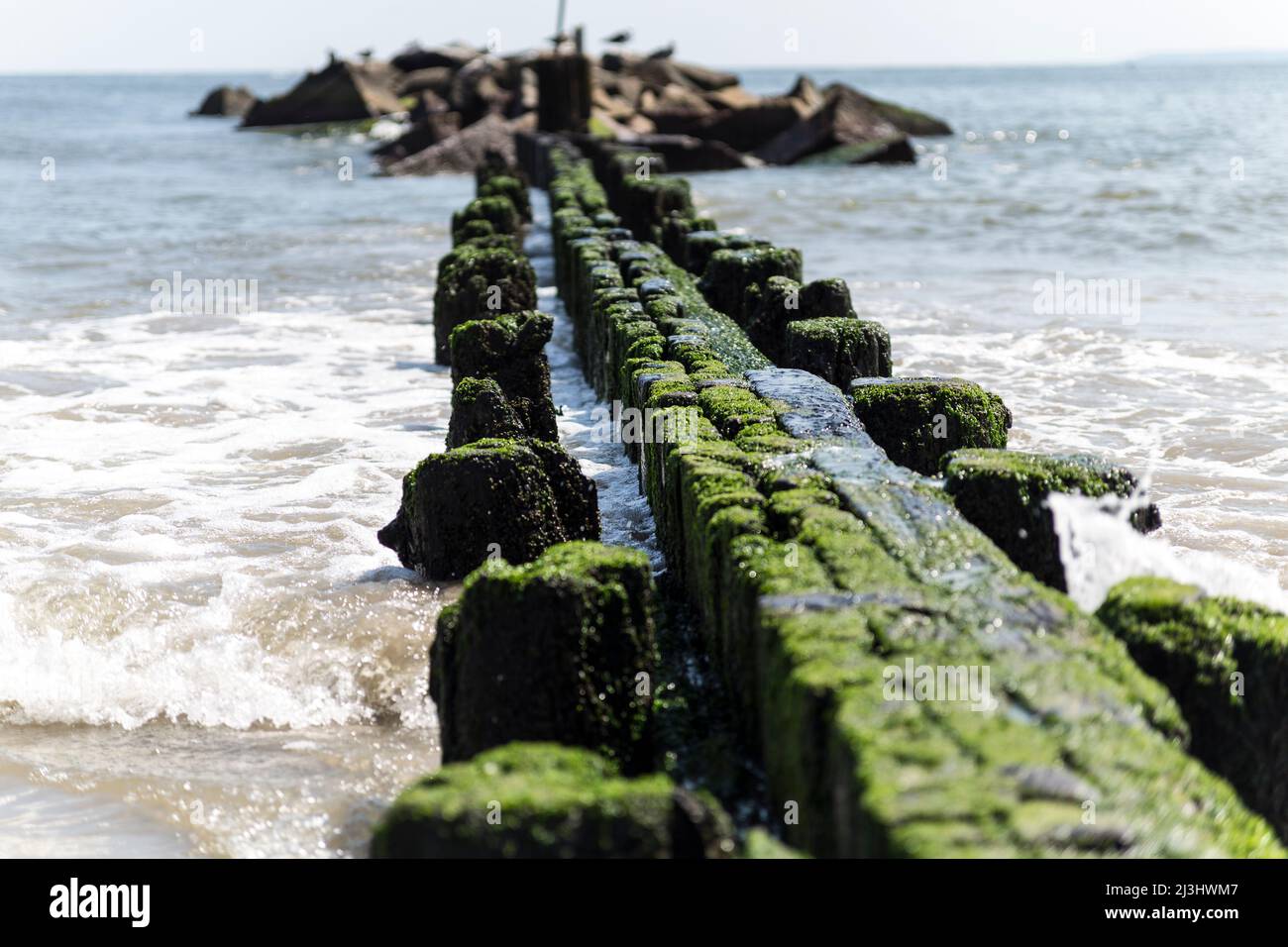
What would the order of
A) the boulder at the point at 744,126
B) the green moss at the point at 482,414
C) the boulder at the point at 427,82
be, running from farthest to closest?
the boulder at the point at 427,82, the boulder at the point at 744,126, the green moss at the point at 482,414

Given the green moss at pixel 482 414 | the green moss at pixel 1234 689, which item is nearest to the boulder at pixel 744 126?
the green moss at pixel 482 414

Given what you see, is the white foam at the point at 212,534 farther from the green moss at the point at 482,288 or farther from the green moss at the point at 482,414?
the green moss at the point at 482,414

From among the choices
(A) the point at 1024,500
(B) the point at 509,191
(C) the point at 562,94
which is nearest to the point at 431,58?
(C) the point at 562,94

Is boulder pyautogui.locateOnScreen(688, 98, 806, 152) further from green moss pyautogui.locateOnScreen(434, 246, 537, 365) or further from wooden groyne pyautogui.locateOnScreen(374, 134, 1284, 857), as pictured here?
wooden groyne pyautogui.locateOnScreen(374, 134, 1284, 857)

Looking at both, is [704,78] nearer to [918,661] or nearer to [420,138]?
[420,138]

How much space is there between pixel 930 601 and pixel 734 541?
0.69 metres

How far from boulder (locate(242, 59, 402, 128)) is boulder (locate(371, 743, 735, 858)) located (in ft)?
156

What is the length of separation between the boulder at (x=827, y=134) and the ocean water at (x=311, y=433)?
8740 mm

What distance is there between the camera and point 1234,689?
3439 mm

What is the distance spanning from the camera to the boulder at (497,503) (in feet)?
17.6

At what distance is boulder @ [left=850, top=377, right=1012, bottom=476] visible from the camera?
18.5 feet

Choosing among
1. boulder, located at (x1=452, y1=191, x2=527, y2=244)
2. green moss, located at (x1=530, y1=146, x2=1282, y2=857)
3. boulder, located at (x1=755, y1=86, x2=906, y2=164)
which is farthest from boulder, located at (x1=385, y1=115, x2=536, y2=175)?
green moss, located at (x1=530, y1=146, x2=1282, y2=857)
